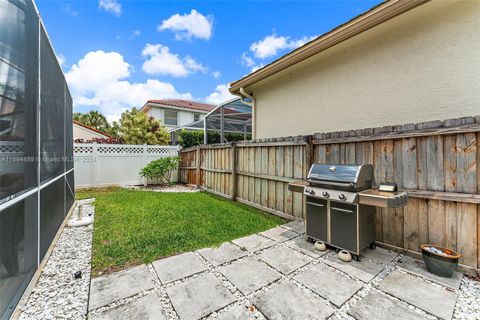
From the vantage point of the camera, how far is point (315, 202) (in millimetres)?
3094

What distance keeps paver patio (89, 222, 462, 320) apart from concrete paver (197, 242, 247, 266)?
0.04 ft

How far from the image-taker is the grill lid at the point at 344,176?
8.70 feet

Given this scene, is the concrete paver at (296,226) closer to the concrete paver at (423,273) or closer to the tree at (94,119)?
the concrete paver at (423,273)

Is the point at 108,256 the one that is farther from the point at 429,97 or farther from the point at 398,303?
the point at 429,97

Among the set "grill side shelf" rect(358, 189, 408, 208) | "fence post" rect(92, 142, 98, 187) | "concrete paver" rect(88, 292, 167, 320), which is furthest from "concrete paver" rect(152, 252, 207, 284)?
"fence post" rect(92, 142, 98, 187)

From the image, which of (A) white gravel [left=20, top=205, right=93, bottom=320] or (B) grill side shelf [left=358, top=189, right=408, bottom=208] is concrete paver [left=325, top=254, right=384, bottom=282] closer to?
(B) grill side shelf [left=358, top=189, right=408, bottom=208]

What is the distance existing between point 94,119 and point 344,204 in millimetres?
28358

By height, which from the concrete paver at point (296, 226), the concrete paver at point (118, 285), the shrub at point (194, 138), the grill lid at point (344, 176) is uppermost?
the shrub at point (194, 138)

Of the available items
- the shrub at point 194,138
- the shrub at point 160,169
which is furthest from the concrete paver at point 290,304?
the shrub at point 194,138

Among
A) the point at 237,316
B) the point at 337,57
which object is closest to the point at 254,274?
the point at 237,316

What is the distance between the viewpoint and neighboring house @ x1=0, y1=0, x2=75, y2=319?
161 cm

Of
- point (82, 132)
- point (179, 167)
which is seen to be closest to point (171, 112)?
point (82, 132)

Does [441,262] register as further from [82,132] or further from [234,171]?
[82,132]

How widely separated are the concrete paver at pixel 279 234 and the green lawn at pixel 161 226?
0.20 metres
